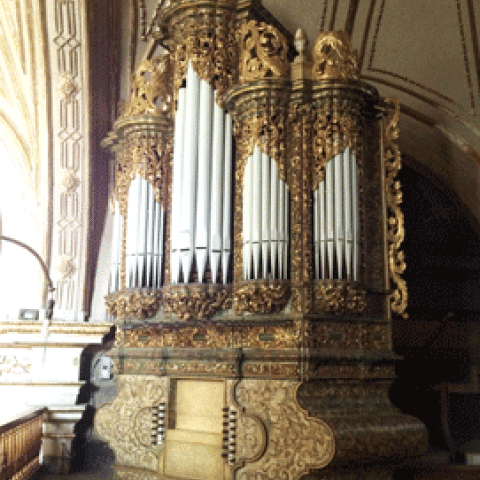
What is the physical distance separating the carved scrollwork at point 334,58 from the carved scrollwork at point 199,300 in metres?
1.86

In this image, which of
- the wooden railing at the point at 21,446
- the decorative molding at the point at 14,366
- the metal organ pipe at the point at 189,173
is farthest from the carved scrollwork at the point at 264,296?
the decorative molding at the point at 14,366

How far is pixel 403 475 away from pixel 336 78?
3.23m

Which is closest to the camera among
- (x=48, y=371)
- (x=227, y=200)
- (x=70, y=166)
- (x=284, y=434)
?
(x=284, y=434)

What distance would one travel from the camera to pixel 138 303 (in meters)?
5.52

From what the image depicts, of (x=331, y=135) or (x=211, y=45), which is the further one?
(x=211, y=45)

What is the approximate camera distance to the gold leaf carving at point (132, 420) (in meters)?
5.41

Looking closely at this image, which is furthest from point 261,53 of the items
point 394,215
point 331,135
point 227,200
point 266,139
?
point 394,215

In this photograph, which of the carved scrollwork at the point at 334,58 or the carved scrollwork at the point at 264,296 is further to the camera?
the carved scrollwork at the point at 334,58

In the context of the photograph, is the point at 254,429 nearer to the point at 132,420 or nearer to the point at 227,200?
the point at 132,420

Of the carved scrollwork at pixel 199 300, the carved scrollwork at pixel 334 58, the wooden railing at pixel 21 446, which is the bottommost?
the wooden railing at pixel 21 446

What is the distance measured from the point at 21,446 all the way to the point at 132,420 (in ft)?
3.11

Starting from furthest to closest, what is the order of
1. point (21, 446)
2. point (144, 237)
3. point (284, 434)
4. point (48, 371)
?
point (48, 371) → point (144, 237) → point (21, 446) → point (284, 434)

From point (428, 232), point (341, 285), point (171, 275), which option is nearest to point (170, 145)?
point (171, 275)

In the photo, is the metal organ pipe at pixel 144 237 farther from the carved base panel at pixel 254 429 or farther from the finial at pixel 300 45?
the finial at pixel 300 45
